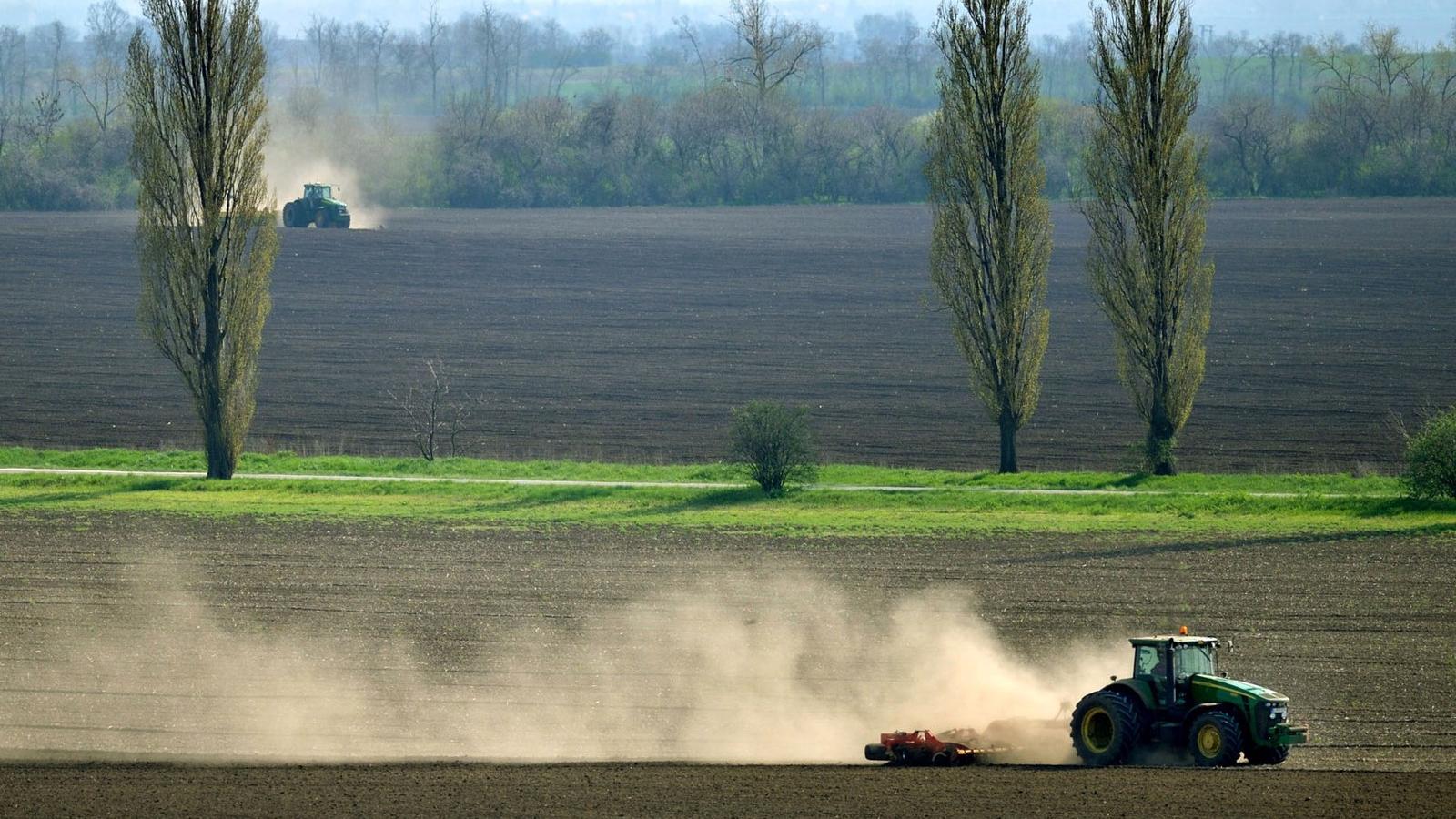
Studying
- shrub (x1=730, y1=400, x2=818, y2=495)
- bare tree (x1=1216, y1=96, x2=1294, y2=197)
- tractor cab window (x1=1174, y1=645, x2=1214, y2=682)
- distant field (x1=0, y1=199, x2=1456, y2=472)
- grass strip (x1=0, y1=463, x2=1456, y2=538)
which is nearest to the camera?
tractor cab window (x1=1174, y1=645, x2=1214, y2=682)

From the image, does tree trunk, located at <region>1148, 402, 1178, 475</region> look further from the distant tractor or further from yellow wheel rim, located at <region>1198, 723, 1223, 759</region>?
the distant tractor

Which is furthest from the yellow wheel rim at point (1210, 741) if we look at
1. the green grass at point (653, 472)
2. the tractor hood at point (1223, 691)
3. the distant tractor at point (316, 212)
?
the distant tractor at point (316, 212)

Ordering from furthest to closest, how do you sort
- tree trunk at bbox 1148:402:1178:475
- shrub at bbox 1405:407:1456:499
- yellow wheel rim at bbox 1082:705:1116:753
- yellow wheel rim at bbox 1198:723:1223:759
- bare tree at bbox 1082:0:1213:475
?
1. tree trunk at bbox 1148:402:1178:475
2. bare tree at bbox 1082:0:1213:475
3. shrub at bbox 1405:407:1456:499
4. yellow wheel rim at bbox 1082:705:1116:753
5. yellow wheel rim at bbox 1198:723:1223:759

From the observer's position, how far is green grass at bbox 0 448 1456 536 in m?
33.6

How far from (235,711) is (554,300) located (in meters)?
48.8

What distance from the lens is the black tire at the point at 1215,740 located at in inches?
672

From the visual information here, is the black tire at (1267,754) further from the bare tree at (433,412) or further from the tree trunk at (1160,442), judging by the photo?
the bare tree at (433,412)

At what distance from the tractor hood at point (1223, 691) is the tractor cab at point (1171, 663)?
0.42 ft

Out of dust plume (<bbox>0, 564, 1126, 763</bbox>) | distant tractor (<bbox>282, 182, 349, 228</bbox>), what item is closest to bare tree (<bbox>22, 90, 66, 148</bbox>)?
distant tractor (<bbox>282, 182, 349, 228</bbox>)

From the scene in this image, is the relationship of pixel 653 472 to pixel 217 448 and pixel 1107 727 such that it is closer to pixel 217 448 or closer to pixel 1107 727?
pixel 217 448

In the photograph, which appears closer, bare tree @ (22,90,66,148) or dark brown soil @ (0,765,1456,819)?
dark brown soil @ (0,765,1456,819)

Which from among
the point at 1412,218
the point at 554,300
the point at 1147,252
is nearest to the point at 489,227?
the point at 554,300

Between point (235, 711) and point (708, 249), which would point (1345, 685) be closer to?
point (235, 711)

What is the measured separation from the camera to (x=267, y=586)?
90.9 ft
